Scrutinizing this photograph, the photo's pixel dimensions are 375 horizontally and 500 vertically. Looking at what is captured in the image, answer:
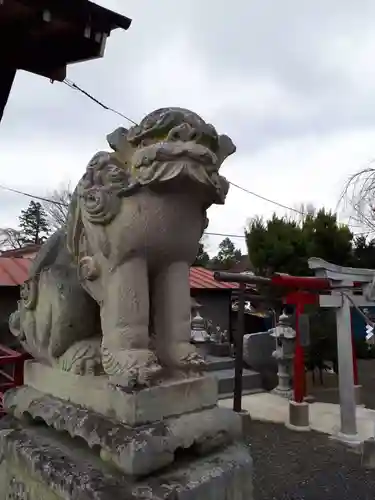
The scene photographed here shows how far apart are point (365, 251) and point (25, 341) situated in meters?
7.31

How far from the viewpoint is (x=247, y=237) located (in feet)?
26.1

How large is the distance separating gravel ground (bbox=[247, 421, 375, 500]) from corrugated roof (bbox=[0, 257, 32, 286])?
8.69 ft

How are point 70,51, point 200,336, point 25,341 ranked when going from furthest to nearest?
point 200,336 < point 70,51 < point 25,341

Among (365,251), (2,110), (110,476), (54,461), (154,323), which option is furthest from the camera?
(365,251)

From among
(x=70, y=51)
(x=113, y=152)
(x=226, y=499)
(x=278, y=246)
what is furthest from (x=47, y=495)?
(x=278, y=246)

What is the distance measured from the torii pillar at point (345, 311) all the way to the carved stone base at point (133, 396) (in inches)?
116

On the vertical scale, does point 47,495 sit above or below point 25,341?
below

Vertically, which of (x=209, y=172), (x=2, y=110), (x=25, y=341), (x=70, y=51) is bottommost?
(x=25, y=341)

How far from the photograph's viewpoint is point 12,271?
452 cm

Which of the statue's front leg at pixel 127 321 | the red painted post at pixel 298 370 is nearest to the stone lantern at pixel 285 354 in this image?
the red painted post at pixel 298 370

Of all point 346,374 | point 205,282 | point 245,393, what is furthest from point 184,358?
point 205,282

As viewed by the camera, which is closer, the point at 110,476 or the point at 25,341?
the point at 110,476

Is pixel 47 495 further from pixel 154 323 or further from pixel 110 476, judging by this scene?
pixel 154 323

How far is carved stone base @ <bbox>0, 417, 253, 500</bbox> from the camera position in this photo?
1.03m
